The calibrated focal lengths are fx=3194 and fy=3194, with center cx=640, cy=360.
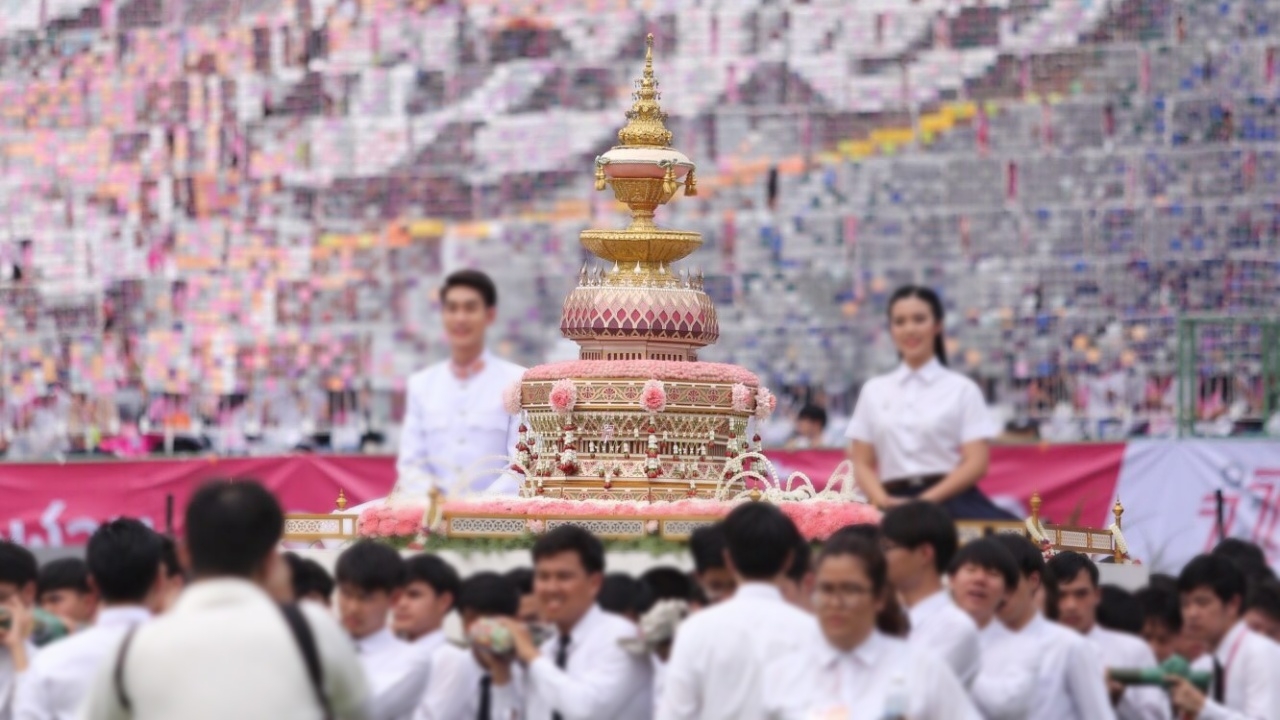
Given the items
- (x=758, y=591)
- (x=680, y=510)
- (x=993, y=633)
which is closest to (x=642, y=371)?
(x=680, y=510)

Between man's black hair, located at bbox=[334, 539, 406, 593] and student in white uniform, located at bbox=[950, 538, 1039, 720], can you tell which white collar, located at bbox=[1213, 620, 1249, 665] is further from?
man's black hair, located at bbox=[334, 539, 406, 593]

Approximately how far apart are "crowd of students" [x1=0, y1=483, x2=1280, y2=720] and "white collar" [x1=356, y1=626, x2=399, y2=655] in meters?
0.01

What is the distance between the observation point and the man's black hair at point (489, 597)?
1194 cm

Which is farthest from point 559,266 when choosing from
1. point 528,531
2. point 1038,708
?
point 1038,708

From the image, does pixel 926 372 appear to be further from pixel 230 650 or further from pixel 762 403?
pixel 762 403

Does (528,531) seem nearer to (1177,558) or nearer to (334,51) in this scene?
(1177,558)

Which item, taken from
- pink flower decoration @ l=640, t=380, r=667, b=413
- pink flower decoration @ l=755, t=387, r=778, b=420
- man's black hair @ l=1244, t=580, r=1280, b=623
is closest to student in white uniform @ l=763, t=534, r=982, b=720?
man's black hair @ l=1244, t=580, r=1280, b=623

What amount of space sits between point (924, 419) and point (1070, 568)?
36.7 inches

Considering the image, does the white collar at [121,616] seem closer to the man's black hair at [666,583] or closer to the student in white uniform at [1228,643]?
the man's black hair at [666,583]

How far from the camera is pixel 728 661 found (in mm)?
10312

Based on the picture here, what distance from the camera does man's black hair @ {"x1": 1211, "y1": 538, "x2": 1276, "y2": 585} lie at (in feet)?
44.6

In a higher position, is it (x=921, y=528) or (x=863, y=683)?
(x=921, y=528)

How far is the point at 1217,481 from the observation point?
75.7ft

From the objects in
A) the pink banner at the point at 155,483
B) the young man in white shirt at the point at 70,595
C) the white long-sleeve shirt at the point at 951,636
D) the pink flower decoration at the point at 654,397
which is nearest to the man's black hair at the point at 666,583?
the white long-sleeve shirt at the point at 951,636
